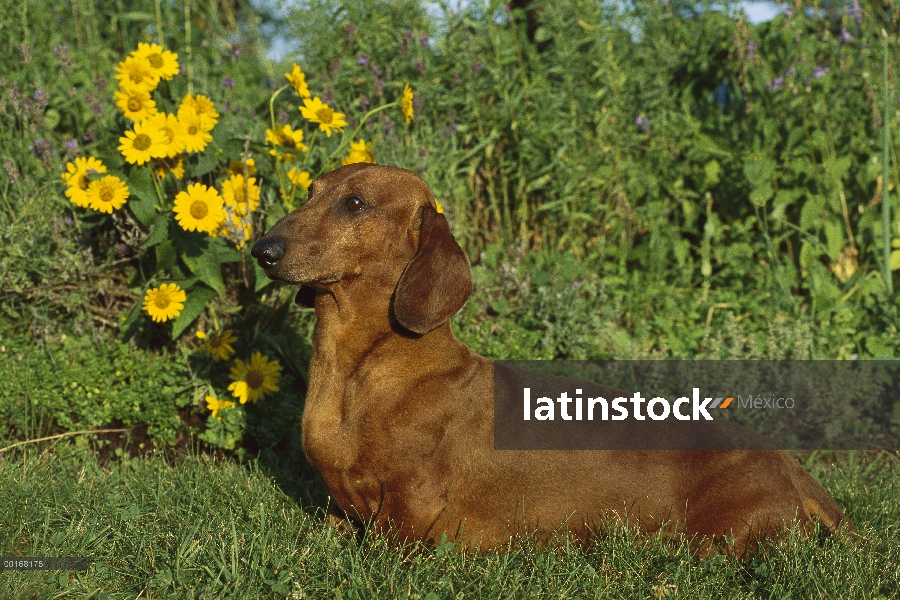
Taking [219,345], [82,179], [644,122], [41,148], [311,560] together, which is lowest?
[311,560]

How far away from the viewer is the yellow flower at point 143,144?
11.9 ft

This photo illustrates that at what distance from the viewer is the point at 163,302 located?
147 inches

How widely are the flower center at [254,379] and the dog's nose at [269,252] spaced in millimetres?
1330

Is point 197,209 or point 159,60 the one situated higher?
point 159,60

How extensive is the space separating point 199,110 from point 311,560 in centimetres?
197

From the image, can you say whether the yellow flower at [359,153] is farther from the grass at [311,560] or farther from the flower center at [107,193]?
the grass at [311,560]

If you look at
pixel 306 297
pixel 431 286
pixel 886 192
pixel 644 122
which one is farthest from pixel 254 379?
pixel 886 192

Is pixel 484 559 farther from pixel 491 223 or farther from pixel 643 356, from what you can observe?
pixel 491 223

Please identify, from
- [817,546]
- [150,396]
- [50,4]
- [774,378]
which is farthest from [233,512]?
[50,4]

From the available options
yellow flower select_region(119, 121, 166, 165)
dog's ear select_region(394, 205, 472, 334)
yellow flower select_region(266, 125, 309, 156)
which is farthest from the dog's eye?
yellow flower select_region(119, 121, 166, 165)

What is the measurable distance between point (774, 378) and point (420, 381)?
2.59 meters

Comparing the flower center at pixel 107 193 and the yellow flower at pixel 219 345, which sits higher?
the flower center at pixel 107 193

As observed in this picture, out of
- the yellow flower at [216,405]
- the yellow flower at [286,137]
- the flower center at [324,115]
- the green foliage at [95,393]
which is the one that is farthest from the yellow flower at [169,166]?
the yellow flower at [216,405]

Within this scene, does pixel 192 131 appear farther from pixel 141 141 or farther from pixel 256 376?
pixel 256 376
